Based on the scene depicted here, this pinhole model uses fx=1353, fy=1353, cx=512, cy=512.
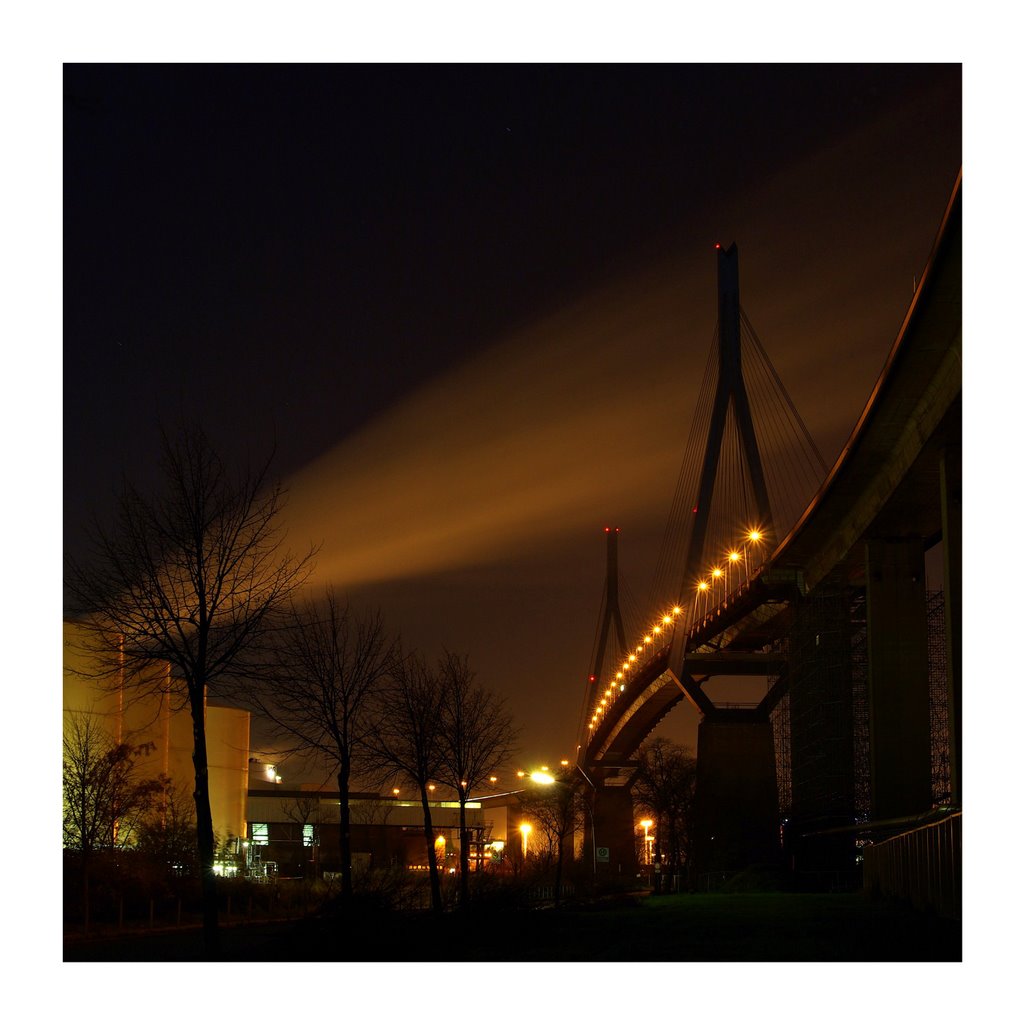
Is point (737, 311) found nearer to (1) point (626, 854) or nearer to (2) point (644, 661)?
(2) point (644, 661)

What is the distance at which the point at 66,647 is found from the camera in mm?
43062

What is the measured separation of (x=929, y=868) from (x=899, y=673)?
26.0 metres

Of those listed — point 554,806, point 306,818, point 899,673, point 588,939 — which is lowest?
point 306,818

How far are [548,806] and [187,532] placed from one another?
48351 mm

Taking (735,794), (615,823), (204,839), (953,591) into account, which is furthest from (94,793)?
(615,823)

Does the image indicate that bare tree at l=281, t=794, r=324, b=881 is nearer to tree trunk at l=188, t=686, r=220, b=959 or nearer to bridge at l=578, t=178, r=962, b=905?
bridge at l=578, t=178, r=962, b=905

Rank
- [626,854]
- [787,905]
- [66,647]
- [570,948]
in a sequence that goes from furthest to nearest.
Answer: [626,854], [66,647], [787,905], [570,948]

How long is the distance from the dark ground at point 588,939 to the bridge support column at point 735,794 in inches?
1566

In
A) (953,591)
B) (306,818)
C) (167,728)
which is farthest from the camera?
(306,818)

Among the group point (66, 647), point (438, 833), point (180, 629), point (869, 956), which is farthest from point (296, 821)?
point (869, 956)

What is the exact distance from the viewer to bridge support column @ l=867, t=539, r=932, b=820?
44562 mm

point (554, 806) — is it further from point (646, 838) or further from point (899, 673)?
point (646, 838)

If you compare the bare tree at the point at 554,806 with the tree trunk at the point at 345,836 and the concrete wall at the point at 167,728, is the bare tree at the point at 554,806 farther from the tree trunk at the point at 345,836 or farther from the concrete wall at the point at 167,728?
the tree trunk at the point at 345,836

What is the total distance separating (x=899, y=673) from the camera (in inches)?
1764
